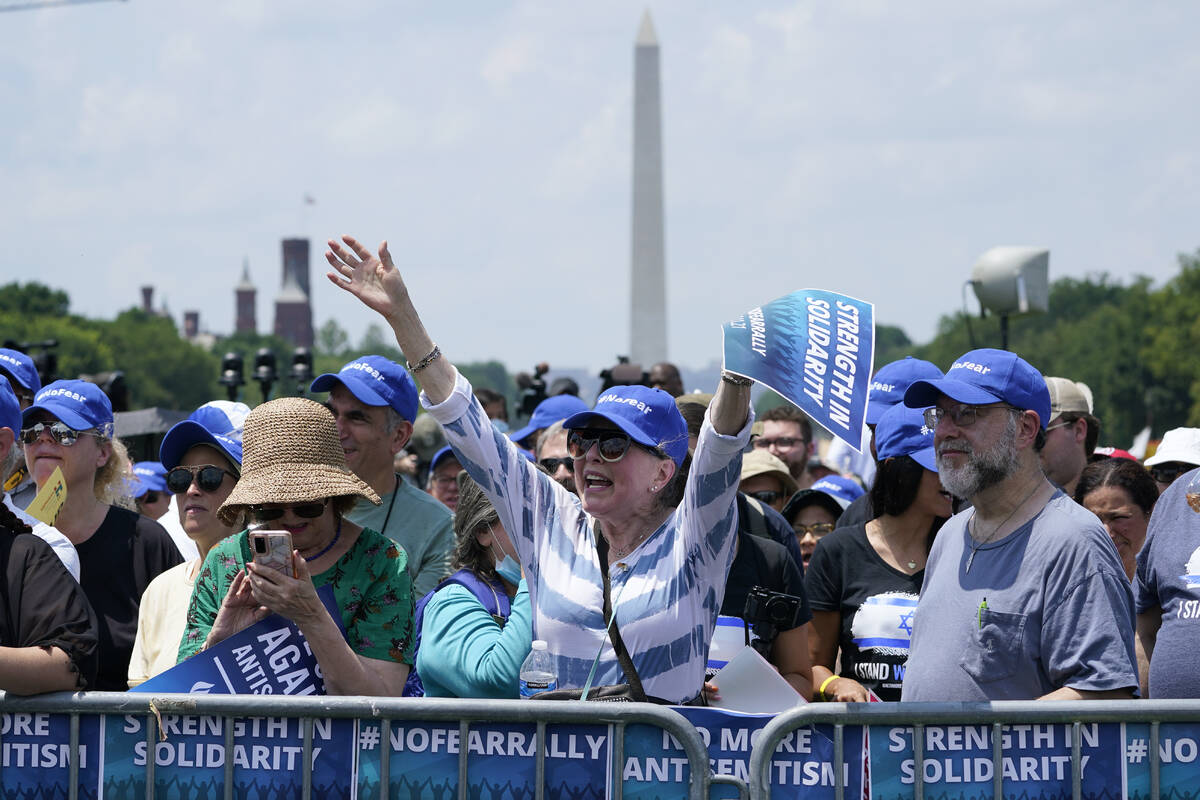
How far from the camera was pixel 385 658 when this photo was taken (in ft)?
12.8

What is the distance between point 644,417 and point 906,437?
1.39m

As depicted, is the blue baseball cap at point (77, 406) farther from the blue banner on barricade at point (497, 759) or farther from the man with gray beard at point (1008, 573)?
the man with gray beard at point (1008, 573)

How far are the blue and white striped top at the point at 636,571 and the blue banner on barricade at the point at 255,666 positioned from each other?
518 millimetres

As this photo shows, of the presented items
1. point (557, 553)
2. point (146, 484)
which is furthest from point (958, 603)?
point (146, 484)

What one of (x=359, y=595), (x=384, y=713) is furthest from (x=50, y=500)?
(x=384, y=713)

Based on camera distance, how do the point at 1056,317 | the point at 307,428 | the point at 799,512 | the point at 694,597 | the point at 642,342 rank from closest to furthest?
the point at 694,597, the point at 307,428, the point at 799,512, the point at 642,342, the point at 1056,317

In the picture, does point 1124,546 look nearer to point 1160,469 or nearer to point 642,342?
point 1160,469

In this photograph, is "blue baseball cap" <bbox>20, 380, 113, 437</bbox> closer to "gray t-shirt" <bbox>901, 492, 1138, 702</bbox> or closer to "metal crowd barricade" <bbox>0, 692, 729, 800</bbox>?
"metal crowd barricade" <bbox>0, 692, 729, 800</bbox>

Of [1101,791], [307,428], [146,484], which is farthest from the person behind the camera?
[146,484]

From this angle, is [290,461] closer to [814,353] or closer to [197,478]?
[197,478]

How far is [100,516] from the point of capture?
5.04 m

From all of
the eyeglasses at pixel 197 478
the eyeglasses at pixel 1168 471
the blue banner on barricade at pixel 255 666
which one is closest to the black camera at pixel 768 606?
the blue banner on barricade at pixel 255 666

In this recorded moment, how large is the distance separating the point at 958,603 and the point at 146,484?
15.5 feet

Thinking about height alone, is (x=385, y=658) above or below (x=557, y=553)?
below
